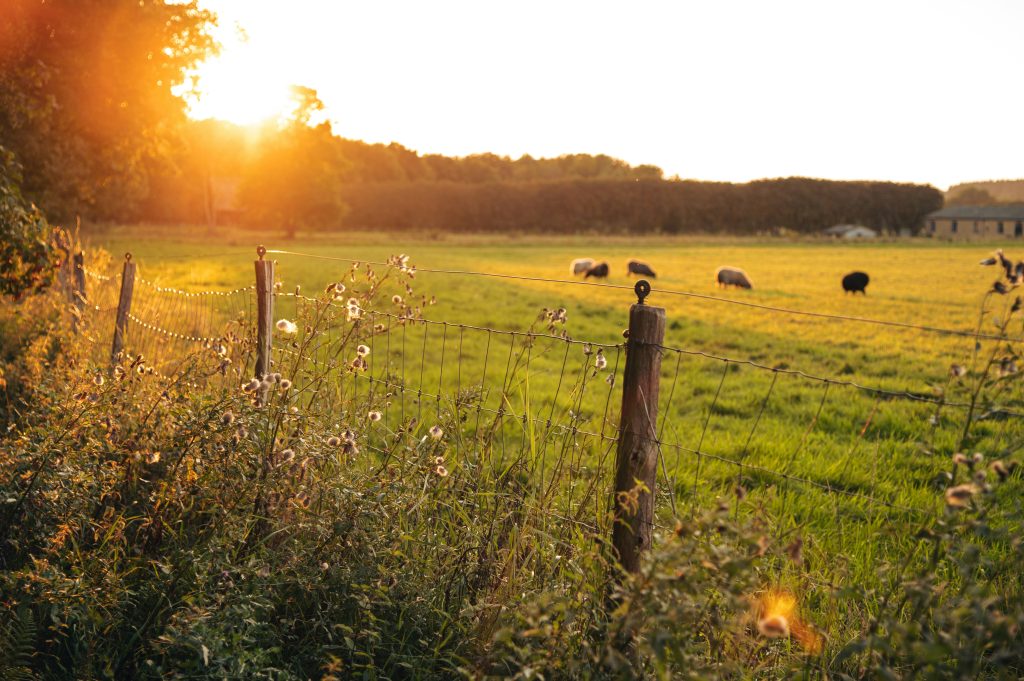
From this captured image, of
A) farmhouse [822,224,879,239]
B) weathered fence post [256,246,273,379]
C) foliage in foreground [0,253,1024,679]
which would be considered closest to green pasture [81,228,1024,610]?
weathered fence post [256,246,273,379]

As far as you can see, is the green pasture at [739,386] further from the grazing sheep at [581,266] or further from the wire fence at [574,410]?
the grazing sheep at [581,266]

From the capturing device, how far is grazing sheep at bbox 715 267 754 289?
27703 millimetres

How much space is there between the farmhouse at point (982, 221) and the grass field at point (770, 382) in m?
74.7

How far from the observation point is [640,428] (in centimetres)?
296

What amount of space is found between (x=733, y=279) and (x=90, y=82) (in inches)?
782

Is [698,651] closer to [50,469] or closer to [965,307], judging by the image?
[50,469]

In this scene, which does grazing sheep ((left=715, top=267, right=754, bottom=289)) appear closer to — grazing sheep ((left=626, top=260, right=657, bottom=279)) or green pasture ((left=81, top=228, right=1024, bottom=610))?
green pasture ((left=81, top=228, right=1024, bottom=610))

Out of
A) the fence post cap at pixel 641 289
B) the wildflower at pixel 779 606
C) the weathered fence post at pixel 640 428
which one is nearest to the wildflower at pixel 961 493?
the weathered fence post at pixel 640 428

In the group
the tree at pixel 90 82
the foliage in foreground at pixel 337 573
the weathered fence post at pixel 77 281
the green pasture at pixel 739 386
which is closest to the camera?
the foliage in foreground at pixel 337 573

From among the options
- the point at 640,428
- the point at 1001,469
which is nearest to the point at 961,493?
the point at 1001,469

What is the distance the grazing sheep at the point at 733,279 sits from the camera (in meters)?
27.7

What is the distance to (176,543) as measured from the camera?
3.49m

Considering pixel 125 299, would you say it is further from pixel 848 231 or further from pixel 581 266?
pixel 848 231

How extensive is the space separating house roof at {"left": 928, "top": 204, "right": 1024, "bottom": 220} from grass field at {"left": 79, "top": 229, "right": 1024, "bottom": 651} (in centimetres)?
7728
